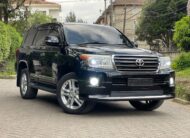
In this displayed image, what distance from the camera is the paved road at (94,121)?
305 inches

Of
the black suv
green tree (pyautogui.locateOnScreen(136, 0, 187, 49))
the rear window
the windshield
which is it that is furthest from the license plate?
green tree (pyautogui.locateOnScreen(136, 0, 187, 49))

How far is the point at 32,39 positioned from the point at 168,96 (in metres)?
4.22

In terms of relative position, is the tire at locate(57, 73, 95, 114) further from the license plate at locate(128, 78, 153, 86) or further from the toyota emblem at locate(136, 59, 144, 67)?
the toyota emblem at locate(136, 59, 144, 67)

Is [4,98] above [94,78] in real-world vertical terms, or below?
below

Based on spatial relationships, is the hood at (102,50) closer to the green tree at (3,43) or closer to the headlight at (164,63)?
the headlight at (164,63)

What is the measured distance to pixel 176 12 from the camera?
2388 inches

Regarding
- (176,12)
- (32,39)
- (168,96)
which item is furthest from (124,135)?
(176,12)

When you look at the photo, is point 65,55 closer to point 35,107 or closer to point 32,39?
point 35,107

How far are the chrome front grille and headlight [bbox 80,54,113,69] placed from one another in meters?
0.12

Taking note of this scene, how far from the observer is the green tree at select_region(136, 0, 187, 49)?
60.6 m

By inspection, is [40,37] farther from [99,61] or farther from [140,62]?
[140,62]

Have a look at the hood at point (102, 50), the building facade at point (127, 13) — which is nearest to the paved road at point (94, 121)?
the hood at point (102, 50)

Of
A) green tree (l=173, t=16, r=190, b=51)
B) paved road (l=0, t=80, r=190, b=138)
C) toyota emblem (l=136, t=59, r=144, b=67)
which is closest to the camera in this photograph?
paved road (l=0, t=80, r=190, b=138)

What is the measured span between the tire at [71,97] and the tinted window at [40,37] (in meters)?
2.04
